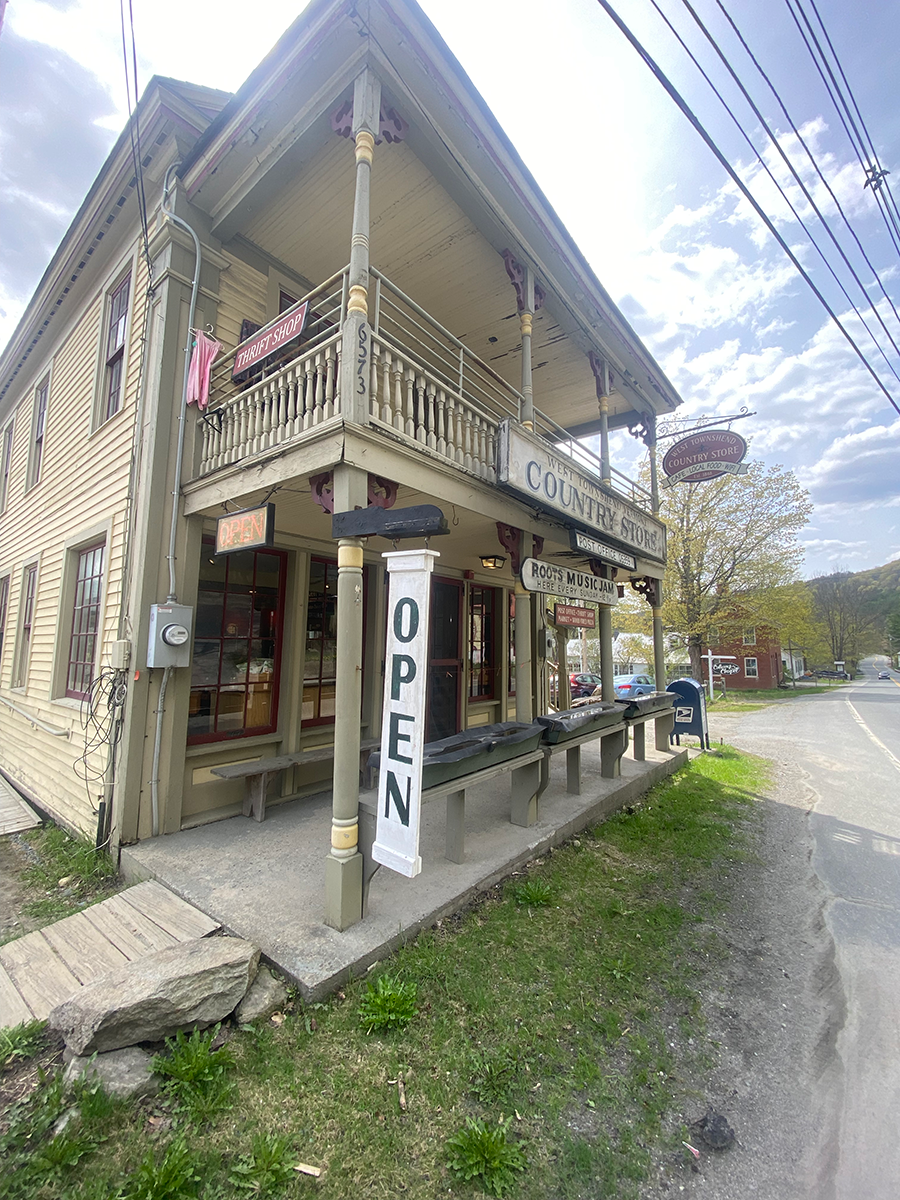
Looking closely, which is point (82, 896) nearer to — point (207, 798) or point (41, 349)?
point (207, 798)

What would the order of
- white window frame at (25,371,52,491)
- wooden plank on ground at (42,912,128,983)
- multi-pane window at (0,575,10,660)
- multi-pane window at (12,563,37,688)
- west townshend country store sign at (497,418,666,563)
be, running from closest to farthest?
1. wooden plank on ground at (42,912,128,983)
2. west townshend country store sign at (497,418,666,563)
3. multi-pane window at (12,563,37,688)
4. white window frame at (25,371,52,491)
5. multi-pane window at (0,575,10,660)

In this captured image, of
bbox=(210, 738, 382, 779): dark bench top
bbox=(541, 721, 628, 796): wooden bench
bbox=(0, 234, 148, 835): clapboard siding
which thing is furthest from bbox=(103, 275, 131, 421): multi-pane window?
bbox=(541, 721, 628, 796): wooden bench

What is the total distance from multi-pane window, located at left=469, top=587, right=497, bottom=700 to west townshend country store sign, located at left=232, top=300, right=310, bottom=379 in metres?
5.51

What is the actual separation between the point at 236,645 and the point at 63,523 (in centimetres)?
364

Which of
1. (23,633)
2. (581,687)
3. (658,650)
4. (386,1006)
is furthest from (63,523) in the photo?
(581,687)

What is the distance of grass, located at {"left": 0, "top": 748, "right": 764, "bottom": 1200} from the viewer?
6.26 feet

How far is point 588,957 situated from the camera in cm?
330

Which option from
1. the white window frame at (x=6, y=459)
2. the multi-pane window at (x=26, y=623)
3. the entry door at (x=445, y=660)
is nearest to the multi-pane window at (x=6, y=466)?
the white window frame at (x=6, y=459)

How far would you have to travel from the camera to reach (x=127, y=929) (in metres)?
3.27

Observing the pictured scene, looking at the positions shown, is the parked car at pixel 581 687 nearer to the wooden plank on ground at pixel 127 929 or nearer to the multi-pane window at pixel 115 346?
the multi-pane window at pixel 115 346

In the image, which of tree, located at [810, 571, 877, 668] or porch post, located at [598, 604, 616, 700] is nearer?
porch post, located at [598, 604, 616, 700]

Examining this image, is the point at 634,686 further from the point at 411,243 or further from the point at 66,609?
the point at 66,609

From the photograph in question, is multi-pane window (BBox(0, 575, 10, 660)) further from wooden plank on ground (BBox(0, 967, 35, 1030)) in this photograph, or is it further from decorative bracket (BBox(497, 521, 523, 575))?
decorative bracket (BBox(497, 521, 523, 575))

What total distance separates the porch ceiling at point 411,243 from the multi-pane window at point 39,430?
5539mm
